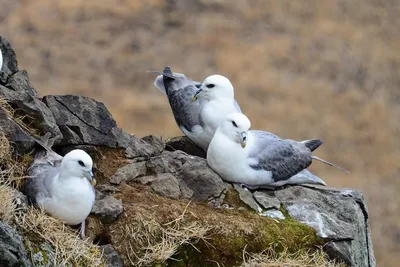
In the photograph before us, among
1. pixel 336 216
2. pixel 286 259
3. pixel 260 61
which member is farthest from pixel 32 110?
pixel 260 61

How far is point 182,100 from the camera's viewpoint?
8.95 m

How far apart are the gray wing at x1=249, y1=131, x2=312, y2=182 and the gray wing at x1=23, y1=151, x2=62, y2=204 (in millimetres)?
1441

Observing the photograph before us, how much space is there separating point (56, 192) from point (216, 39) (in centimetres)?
2087

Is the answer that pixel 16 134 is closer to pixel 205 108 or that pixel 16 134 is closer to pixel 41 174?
pixel 41 174

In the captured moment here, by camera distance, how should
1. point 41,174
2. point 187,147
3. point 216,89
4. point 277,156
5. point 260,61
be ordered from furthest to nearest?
point 260,61 < point 187,147 < point 216,89 < point 277,156 < point 41,174

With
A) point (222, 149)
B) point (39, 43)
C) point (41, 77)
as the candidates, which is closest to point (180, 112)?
point (222, 149)

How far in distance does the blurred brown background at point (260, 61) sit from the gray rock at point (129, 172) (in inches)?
508

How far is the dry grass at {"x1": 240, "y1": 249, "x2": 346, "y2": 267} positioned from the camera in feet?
23.9

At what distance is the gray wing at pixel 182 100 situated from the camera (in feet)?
28.8

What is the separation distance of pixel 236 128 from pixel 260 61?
18.3 m

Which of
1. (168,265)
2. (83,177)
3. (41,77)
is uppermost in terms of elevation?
(83,177)

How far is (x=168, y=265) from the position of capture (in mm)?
7289

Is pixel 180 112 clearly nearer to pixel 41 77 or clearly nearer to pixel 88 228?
pixel 88 228

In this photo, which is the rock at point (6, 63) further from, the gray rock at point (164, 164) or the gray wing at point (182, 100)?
the gray wing at point (182, 100)
